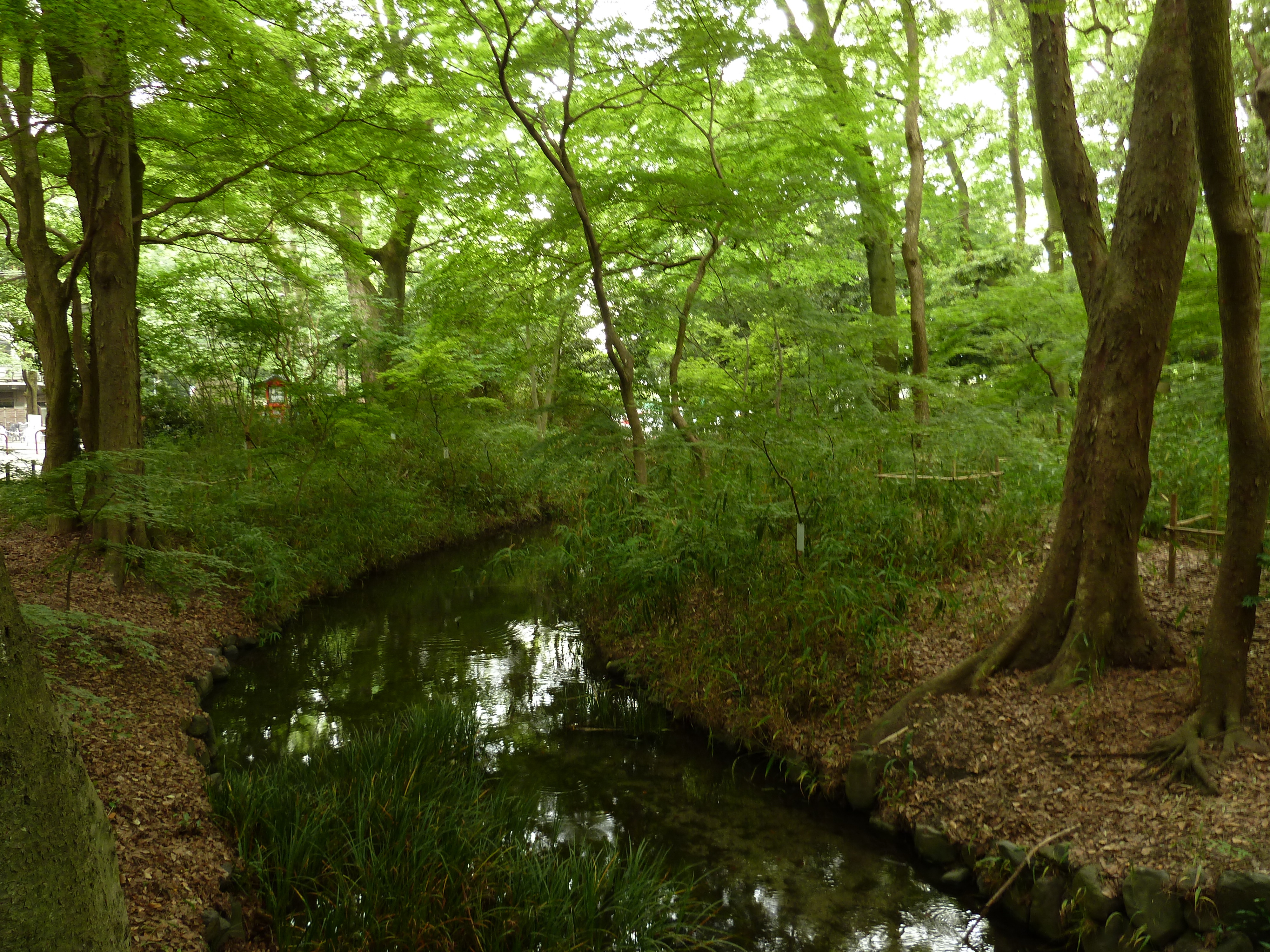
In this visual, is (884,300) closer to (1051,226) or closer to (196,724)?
(1051,226)

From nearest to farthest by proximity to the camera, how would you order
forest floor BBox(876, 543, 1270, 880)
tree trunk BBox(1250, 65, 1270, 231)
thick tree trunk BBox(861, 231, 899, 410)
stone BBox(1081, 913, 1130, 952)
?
1. stone BBox(1081, 913, 1130, 952)
2. forest floor BBox(876, 543, 1270, 880)
3. tree trunk BBox(1250, 65, 1270, 231)
4. thick tree trunk BBox(861, 231, 899, 410)

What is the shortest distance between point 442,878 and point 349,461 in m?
9.16

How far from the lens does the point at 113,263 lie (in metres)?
6.83

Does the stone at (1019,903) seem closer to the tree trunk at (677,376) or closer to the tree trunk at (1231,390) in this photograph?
the tree trunk at (1231,390)

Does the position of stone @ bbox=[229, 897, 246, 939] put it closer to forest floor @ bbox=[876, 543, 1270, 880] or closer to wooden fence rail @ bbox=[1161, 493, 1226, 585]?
forest floor @ bbox=[876, 543, 1270, 880]

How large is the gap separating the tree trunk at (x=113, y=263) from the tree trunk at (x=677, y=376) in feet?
16.0

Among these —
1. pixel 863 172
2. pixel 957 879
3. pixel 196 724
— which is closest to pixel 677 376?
pixel 863 172

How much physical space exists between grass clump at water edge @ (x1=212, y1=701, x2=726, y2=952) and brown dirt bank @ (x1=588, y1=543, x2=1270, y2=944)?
1.48m

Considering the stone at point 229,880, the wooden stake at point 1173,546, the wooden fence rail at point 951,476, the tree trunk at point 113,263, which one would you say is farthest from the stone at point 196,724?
the wooden stake at point 1173,546

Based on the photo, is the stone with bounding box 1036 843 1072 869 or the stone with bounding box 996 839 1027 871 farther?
the stone with bounding box 996 839 1027 871

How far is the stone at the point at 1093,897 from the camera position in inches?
139

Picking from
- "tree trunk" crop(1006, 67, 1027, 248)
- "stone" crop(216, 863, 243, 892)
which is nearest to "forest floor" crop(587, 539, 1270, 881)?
"stone" crop(216, 863, 243, 892)

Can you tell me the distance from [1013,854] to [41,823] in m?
3.95

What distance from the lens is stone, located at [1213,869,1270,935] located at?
3.17 meters
